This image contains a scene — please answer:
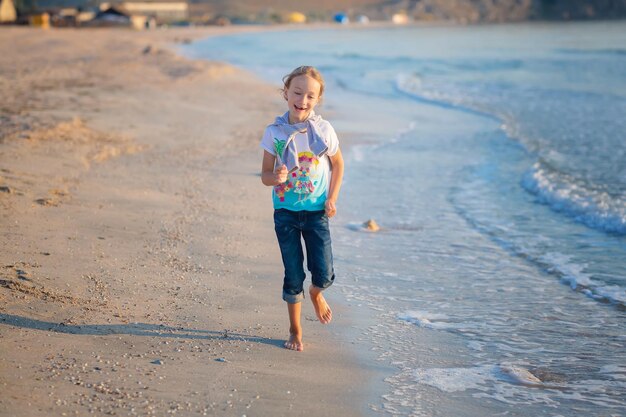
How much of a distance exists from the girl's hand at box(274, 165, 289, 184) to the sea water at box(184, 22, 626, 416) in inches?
39.3

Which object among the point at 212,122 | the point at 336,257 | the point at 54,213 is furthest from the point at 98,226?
the point at 212,122

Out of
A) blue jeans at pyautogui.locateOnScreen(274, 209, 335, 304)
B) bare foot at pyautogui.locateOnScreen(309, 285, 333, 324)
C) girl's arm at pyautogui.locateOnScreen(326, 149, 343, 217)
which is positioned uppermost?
girl's arm at pyautogui.locateOnScreen(326, 149, 343, 217)

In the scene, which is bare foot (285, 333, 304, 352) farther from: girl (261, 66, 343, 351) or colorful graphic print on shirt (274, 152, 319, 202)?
colorful graphic print on shirt (274, 152, 319, 202)

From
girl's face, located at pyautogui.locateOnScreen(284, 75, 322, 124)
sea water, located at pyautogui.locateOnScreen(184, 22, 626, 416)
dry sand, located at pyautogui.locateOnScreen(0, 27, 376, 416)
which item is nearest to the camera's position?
dry sand, located at pyautogui.locateOnScreen(0, 27, 376, 416)

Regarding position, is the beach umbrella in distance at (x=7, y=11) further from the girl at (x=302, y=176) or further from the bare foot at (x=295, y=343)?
the bare foot at (x=295, y=343)

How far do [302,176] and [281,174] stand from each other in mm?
180

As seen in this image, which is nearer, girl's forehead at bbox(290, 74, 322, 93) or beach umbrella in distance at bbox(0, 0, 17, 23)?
girl's forehead at bbox(290, 74, 322, 93)

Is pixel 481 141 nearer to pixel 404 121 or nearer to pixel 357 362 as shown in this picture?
pixel 404 121

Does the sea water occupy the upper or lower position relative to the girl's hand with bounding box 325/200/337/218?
lower

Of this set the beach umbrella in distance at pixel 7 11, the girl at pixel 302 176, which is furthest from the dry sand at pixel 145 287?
the beach umbrella in distance at pixel 7 11

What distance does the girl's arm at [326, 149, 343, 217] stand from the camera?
4.02m

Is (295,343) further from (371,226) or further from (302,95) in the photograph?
(371,226)

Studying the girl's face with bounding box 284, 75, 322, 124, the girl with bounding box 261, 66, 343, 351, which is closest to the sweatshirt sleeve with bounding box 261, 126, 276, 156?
the girl with bounding box 261, 66, 343, 351

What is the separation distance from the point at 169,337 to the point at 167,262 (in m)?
1.29
